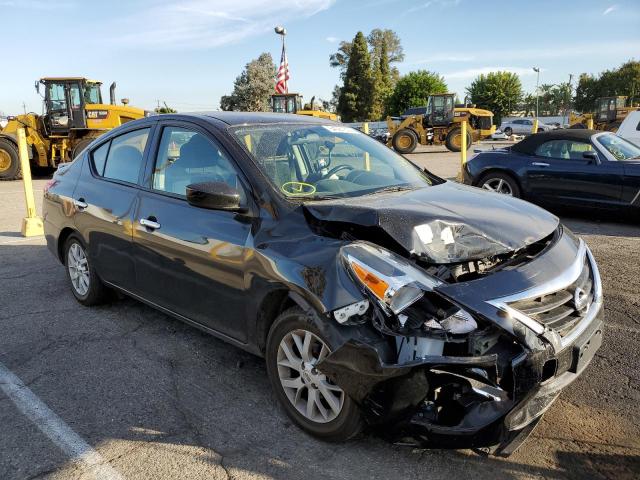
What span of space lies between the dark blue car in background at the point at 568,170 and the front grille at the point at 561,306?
18.1ft

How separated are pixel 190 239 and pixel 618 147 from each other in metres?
7.30

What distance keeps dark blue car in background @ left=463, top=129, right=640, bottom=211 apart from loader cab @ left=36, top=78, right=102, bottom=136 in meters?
13.2

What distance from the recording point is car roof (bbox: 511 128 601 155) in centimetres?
820

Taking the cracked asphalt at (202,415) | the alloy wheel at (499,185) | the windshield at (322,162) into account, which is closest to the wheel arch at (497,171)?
the alloy wheel at (499,185)

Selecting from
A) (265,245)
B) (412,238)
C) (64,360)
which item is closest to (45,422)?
(64,360)

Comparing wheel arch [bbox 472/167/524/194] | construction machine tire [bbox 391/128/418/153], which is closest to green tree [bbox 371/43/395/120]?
construction machine tire [bbox 391/128/418/153]

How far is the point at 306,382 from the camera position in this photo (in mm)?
2727

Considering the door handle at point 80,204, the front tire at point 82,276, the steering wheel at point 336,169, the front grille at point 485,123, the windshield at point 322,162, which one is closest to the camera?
the windshield at point 322,162

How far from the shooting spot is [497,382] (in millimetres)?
2229

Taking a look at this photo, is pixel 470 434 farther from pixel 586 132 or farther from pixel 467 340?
pixel 586 132

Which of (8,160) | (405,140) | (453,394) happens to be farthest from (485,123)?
(453,394)

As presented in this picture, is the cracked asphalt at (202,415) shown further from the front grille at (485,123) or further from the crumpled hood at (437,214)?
the front grille at (485,123)

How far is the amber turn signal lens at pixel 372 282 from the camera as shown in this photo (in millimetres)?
2355

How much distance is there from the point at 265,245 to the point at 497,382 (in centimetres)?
137
